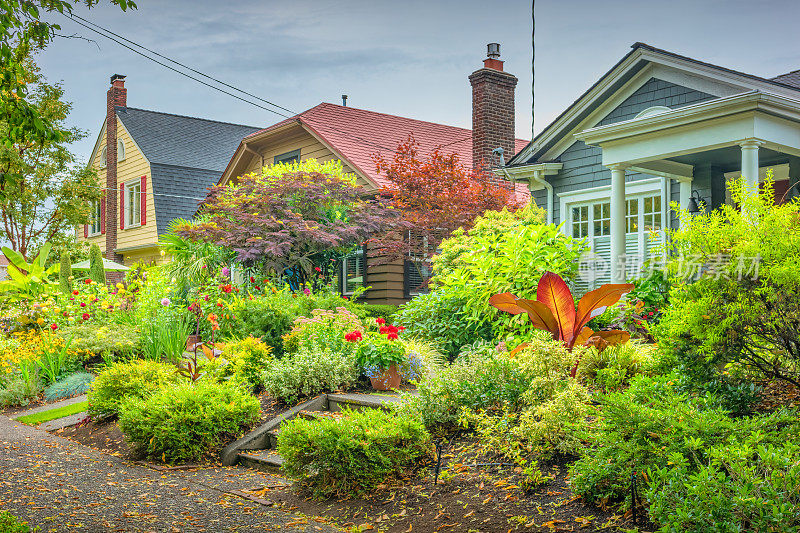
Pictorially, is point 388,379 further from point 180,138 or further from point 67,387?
point 180,138

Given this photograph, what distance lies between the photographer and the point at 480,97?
17.7 meters

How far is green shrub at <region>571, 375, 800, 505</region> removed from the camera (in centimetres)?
399

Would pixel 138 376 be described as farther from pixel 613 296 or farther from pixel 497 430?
pixel 613 296

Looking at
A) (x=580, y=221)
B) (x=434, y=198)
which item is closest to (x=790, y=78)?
(x=580, y=221)

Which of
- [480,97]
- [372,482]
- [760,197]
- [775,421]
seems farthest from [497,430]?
[480,97]

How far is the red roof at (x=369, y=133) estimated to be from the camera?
687 inches

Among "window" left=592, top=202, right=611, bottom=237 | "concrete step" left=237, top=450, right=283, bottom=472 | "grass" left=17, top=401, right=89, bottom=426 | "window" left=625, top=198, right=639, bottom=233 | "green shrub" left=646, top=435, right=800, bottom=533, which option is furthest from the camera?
"window" left=592, top=202, right=611, bottom=237

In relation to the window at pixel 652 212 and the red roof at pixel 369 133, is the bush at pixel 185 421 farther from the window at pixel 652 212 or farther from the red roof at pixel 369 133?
the red roof at pixel 369 133

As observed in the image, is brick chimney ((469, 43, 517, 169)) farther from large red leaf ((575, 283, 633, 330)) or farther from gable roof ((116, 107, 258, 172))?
gable roof ((116, 107, 258, 172))

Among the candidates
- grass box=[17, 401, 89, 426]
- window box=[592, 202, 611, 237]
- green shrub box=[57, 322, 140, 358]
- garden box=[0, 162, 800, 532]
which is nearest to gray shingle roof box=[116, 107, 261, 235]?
green shrub box=[57, 322, 140, 358]

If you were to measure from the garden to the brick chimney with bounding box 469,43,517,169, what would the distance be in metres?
6.65

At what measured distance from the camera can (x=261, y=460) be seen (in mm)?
6660

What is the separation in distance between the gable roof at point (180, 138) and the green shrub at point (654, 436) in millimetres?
23601

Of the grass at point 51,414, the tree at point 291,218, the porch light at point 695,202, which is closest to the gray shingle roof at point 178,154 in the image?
the tree at point 291,218
